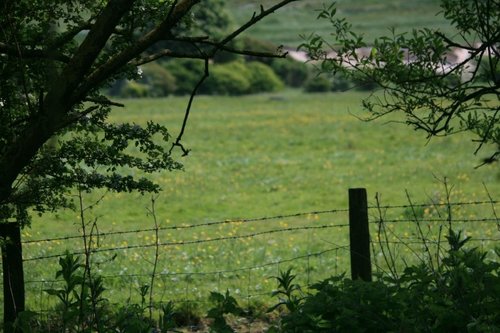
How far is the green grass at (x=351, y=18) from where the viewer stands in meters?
84.4

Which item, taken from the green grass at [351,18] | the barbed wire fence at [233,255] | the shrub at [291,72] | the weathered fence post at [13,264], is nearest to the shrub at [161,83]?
the shrub at [291,72]

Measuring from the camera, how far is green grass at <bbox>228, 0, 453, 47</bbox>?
8444 cm

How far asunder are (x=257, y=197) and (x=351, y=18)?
74.7 m

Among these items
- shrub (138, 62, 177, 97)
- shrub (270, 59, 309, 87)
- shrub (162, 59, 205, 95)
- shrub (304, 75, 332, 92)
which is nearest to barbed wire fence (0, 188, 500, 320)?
shrub (138, 62, 177, 97)

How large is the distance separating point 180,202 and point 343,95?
36.3 m

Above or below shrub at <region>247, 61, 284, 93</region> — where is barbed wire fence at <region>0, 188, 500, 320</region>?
below

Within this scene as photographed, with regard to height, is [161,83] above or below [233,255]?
above

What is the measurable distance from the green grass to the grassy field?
44980 mm

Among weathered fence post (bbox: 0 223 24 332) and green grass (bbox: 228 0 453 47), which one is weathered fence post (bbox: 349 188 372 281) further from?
green grass (bbox: 228 0 453 47)

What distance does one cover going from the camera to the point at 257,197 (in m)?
20.4

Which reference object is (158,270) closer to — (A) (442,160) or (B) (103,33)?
(B) (103,33)

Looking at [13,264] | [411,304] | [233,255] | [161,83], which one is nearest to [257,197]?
[233,255]

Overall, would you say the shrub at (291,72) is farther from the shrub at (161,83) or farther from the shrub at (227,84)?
the shrub at (161,83)

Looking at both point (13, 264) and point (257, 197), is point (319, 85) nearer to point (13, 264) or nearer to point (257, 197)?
point (257, 197)
